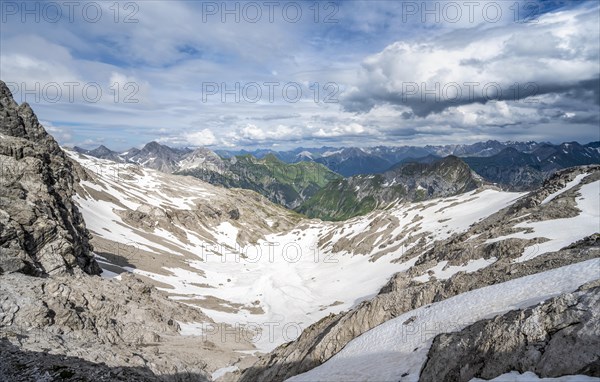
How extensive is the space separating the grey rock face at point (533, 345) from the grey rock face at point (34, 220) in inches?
1840

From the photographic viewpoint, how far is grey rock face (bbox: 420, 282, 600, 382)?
1371 centimetres

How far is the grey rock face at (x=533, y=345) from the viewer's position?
540 inches

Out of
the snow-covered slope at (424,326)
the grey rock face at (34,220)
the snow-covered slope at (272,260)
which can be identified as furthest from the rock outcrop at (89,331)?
the snow-covered slope at (424,326)

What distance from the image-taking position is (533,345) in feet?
51.2

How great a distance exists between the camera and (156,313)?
54.6m

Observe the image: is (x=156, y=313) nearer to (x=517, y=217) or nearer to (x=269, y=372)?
(x=269, y=372)

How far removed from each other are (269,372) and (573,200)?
61.6m

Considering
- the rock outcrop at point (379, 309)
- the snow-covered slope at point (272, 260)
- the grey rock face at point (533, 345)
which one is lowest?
the snow-covered slope at point (272, 260)

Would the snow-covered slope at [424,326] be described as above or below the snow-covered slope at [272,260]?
above

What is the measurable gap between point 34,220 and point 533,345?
198 ft

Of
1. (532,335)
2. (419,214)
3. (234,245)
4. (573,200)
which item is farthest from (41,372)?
(234,245)

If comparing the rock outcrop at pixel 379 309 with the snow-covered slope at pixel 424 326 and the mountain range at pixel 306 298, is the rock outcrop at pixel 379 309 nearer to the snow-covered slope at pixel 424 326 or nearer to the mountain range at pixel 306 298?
the mountain range at pixel 306 298

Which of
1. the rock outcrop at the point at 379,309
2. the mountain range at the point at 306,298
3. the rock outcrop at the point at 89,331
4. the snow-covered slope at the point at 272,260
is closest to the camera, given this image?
the mountain range at the point at 306,298

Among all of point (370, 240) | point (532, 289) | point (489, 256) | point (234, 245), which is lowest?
point (234, 245)
